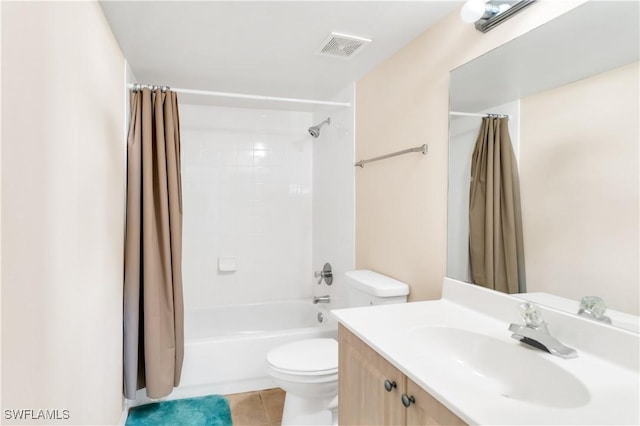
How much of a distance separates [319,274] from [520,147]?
205 centimetres

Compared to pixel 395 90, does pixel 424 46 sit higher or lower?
higher

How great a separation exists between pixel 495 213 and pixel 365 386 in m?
0.84

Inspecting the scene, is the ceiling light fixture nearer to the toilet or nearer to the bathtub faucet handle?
the toilet

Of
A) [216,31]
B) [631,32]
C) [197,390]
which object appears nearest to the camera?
[631,32]

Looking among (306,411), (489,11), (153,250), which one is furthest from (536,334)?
(153,250)

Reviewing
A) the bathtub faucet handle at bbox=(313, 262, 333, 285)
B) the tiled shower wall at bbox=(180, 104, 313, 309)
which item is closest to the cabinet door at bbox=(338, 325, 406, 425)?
the bathtub faucet handle at bbox=(313, 262, 333, 285)

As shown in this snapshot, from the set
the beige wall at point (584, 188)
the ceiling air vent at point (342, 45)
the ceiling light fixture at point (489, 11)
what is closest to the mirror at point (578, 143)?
the beige wall at point (584, 188)

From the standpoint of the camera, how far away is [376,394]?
114 centimetres

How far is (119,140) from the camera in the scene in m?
1.93

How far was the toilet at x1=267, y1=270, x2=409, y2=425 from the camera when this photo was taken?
1.81 m

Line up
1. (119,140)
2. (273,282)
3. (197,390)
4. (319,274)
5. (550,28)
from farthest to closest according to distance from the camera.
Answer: (273,282)
(319,274)
(197,390)
(119,140)
(550,28)

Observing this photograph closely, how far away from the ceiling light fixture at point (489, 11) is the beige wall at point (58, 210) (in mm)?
1344

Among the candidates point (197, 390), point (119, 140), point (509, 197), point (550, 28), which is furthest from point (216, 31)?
point (197, 390)

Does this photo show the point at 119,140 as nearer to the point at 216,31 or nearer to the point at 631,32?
the point at 216,31
